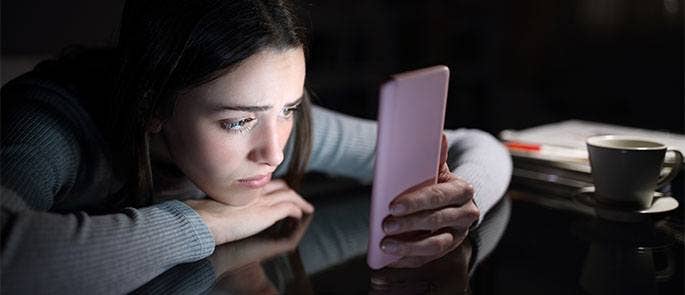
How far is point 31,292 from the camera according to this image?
57cm

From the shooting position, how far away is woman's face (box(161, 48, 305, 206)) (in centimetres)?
70

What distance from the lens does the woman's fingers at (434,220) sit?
2.17 feet

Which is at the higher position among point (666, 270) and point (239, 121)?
point (239, 121)

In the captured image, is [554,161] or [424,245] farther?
[554,161]

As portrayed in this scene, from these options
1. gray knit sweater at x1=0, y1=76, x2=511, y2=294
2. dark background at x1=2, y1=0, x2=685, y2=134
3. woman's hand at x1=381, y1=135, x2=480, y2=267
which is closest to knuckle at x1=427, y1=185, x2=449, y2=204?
woman's hand at x1=381, y1=135, x2=480, y2=267

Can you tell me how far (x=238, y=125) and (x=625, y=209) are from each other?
504 mm

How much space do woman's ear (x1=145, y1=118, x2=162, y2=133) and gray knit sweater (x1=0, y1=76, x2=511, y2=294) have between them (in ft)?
0.28

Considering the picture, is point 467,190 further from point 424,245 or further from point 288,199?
point 288,199

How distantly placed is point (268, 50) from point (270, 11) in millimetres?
57

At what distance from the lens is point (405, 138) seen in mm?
619

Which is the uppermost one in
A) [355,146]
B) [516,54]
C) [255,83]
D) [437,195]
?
[255,83]

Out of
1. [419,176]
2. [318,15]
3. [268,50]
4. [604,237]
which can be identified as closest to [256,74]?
[268,50]

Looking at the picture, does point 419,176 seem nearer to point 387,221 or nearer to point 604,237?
point 387,221

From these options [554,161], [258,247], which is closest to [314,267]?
[258,247]
